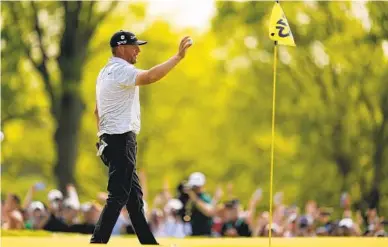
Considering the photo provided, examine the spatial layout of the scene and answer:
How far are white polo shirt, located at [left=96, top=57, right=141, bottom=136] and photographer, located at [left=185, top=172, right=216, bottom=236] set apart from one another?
6176mm

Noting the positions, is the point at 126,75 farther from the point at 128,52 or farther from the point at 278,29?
the point at 278,29

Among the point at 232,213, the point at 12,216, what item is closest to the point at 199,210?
the point at 232,213

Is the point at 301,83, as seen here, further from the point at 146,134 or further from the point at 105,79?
the point at 105,79

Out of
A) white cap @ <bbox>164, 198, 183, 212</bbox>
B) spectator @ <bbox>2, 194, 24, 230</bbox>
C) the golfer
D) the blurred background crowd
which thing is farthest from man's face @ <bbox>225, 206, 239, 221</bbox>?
the golfer

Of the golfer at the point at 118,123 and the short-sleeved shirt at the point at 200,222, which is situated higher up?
the golfer at the point at 118,123

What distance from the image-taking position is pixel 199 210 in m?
17.6

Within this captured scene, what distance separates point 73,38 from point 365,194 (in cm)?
1037

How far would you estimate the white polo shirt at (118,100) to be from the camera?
1131 cm

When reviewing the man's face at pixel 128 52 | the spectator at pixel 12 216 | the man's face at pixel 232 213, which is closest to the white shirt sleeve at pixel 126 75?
the man's face at pixel 128 52

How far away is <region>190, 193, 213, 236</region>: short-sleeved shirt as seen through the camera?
1766cm

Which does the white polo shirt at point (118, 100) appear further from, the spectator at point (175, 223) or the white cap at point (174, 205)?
the white cap at point (174, 205)

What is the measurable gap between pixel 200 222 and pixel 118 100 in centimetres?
667

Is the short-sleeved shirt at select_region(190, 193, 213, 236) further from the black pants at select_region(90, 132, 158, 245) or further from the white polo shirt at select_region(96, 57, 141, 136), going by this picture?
the white polo shirt at select_region(96, 57, 141, 136)

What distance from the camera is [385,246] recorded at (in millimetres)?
13156
